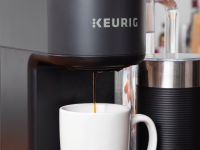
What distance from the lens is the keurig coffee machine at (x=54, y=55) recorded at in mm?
373

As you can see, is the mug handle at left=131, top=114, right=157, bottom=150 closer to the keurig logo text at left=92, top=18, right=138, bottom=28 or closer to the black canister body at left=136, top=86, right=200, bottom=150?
the black canister body at left=136, top=86, right=200, bottom=150

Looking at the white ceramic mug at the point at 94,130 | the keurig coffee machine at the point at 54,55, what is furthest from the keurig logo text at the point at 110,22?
the white ceramic mug at the point at 94,130

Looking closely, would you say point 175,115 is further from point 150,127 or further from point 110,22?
point 110,22

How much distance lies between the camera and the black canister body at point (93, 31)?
37 cm

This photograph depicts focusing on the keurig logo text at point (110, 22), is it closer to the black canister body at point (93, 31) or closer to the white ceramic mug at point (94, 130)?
Answer: the black canister body at point (93, 31)

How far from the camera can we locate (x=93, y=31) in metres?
0.37

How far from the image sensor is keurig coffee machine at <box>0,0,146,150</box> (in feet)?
1.22

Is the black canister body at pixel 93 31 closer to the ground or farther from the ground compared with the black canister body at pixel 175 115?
farther from the ground

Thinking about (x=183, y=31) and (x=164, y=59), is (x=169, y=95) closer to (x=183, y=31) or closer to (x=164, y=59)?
(x=164, y=59)

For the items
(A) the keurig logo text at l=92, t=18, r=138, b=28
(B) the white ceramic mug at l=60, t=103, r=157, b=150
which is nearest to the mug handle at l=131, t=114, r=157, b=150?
(B) the white ceramic mug at l=60, t=103, r=157, b=150

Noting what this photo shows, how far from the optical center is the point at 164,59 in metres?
0.47

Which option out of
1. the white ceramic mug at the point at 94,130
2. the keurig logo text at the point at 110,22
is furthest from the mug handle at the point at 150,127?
the keurig logo text at the point at 110,22

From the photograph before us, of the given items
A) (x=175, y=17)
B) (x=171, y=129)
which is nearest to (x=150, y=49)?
(x=175, y=17)

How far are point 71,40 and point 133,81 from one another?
0.21 meters
